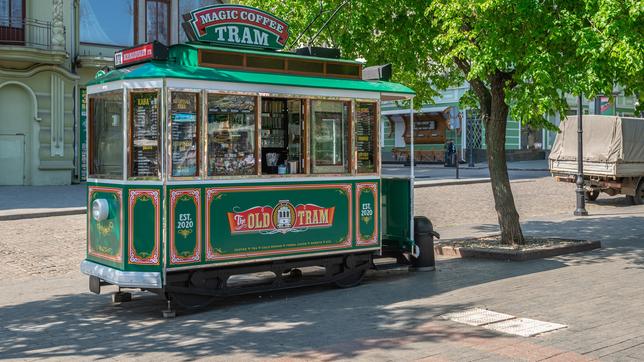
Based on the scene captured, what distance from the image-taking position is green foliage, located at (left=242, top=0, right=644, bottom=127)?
9.27m

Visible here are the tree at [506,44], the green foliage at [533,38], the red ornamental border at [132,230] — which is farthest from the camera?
the tree at [506,44]

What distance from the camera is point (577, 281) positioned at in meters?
9.46

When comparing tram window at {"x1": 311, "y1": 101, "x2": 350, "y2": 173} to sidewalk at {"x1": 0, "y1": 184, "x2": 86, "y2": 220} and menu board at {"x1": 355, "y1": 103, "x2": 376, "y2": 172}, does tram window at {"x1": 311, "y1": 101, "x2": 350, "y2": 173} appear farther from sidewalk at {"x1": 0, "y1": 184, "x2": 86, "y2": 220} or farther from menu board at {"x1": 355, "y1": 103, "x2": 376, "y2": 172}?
sidewalk at {"x1": 0, "y1": 184, "x2": 86, "y2": 220}

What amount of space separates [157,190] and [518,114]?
211 inches

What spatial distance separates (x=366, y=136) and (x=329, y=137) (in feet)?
1.88

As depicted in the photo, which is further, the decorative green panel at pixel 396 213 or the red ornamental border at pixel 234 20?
the decorative green panel at pixel 396 213

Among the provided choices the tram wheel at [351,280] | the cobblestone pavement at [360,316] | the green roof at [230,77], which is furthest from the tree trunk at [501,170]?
the tram wheel at [351,280]

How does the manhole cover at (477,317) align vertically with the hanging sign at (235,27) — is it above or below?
below

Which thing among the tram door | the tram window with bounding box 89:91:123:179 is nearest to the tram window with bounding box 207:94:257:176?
the tram door

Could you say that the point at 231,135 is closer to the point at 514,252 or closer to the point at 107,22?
the point at 514,252

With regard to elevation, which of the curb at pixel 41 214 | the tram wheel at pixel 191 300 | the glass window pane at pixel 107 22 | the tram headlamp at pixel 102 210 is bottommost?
the tram wheel at pixel 191 300

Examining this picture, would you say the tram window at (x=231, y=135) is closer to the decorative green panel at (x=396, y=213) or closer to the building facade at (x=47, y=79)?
the decorative green panel at (x=396, y=213)

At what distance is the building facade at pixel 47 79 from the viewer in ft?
83.5

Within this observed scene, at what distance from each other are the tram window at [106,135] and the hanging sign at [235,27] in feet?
4.15
